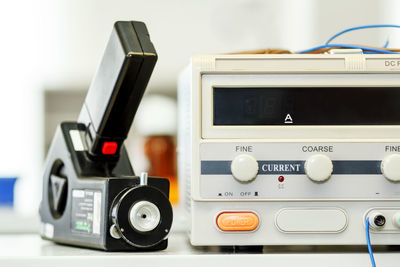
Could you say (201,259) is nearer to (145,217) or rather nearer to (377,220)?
(145,217)

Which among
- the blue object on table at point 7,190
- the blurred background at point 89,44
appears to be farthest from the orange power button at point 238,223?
the blurred background at point 89,44

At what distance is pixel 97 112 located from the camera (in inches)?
25.3

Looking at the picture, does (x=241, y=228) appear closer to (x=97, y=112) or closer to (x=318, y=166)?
(x=318, y=166)

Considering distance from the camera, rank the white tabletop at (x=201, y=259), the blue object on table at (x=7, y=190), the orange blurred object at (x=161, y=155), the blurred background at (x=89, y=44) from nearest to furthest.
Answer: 1. the white tabletop at (x=201, y=259)
2. the blue object on table at (x=7, y=190)
3. the blurred background at (x=89, y=44)
4. the orange blurred object at (x=161, y=155)

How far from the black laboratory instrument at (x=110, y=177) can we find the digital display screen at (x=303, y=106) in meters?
0.09

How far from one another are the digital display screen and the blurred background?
4.77 ft

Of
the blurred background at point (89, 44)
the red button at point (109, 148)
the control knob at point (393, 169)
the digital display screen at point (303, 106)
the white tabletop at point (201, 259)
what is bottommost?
the white tabletop at point (201, 259)

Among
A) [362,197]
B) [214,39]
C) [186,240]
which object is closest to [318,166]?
[362,197]

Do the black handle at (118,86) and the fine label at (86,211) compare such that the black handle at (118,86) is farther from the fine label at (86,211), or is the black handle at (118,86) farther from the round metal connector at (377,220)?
the round metal connector at (377,220)

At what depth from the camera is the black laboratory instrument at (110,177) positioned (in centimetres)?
58

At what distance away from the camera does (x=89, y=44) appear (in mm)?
2363

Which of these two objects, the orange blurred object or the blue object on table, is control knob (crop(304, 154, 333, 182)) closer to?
the blue object on table

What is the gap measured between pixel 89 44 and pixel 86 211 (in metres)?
1.82

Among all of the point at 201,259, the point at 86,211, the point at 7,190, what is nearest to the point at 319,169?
the point at 201,259
